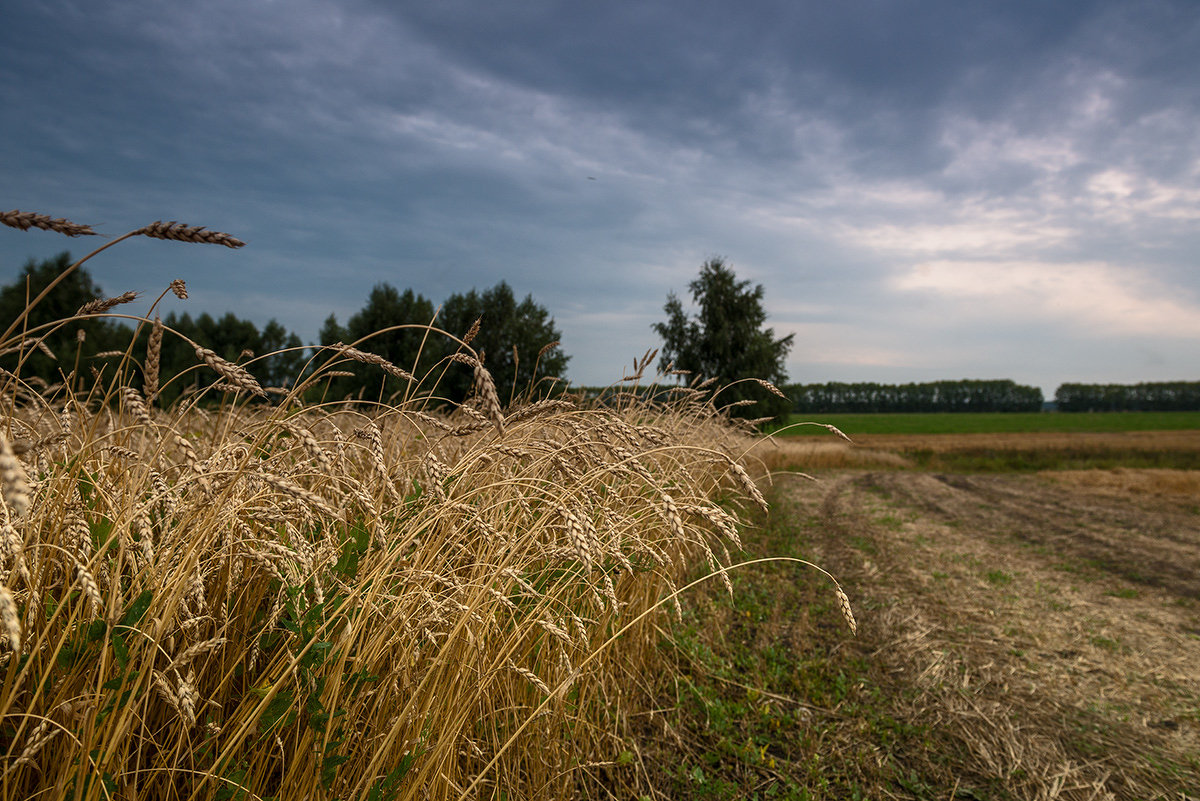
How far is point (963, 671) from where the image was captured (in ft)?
13.9

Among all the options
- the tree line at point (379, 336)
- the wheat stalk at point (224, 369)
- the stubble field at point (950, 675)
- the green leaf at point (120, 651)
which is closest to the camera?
the wheat stalk at point (224, 369)

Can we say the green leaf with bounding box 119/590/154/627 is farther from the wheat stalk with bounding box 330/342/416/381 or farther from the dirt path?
the dirt path

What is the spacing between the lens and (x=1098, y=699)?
398cm

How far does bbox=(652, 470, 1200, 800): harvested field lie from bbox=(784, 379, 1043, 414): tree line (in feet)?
289

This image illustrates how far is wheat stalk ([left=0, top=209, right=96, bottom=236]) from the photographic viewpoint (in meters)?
0.97

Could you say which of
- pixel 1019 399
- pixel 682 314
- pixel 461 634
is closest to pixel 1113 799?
pixel 461 634

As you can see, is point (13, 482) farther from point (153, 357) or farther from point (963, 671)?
point (963, 671)

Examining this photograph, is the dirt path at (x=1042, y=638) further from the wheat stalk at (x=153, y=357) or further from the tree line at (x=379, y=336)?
the tree line at (x=379, y=336)

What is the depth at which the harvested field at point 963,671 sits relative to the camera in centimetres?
305

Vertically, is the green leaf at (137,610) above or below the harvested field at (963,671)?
above

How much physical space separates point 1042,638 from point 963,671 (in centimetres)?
139

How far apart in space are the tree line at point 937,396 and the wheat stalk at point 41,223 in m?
96.1

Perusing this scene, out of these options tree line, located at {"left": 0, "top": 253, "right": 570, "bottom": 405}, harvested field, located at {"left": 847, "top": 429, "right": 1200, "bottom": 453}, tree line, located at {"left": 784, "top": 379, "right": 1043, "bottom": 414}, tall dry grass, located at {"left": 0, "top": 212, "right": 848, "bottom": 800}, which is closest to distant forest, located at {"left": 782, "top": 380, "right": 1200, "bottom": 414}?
tree line, located at {"left": 784, "top": 379, "right": 1043, "bottom": 414}

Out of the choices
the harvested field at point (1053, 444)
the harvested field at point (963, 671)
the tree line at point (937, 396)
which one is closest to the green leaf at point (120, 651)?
the harvested field at point (963, 671)
